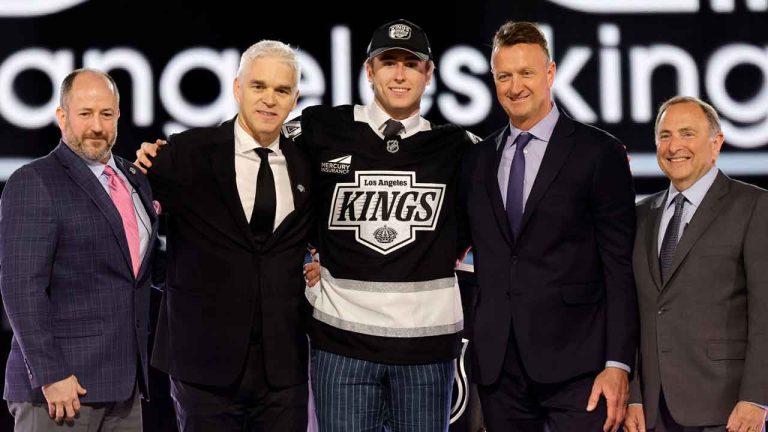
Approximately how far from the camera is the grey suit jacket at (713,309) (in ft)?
9.17

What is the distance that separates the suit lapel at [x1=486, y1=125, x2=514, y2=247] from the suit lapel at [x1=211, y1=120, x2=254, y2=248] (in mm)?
816

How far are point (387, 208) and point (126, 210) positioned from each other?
0.92 meters

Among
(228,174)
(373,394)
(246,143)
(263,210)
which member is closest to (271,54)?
(246,143)

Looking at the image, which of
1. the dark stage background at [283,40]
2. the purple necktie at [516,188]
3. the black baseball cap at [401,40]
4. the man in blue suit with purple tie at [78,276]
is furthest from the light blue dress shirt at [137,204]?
the dark stage background at [283,40]

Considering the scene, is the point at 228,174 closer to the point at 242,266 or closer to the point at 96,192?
the point at 242,266

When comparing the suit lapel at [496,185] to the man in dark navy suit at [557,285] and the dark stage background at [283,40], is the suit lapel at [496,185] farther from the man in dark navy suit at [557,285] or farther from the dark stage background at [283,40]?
the dark stage background at [283,40]

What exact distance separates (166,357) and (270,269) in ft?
1.59

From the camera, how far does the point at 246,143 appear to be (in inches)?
123

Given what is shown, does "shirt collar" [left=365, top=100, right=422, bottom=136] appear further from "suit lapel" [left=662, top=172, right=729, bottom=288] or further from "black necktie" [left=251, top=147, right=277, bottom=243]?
"suit lapel" [left=662, top=172, right=729, bottom=288]

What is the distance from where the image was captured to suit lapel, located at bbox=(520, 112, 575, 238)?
9.48 feet

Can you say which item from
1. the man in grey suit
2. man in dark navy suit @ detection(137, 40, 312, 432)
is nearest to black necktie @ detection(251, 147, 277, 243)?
man in dark navy suit @ detection(137, 40, 312, 432)

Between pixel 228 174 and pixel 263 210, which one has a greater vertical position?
pixel 228 174

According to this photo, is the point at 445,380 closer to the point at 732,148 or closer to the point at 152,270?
the point at 152,270

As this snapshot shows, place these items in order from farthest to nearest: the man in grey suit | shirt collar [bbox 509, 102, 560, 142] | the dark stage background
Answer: the dark stage background, shirt collar [bbox 509, 102, 560, 142], the man in grey suit
